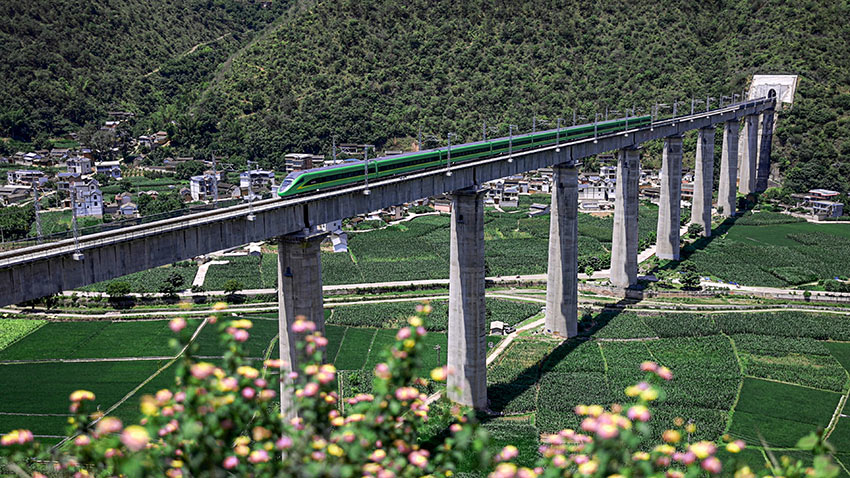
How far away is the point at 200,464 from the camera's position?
13.3 meters

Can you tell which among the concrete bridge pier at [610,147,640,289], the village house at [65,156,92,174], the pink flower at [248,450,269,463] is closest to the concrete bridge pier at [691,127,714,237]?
the concrete bridge pier at [610,147,640,289]

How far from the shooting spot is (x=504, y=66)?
156m

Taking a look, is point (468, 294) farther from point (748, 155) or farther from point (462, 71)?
point (462, 71)

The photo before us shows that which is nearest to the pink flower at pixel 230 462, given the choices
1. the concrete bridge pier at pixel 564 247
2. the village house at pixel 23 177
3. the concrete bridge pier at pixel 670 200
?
the concrete bridge pier at pixel 564 247

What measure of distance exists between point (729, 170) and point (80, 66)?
14169 centimetres

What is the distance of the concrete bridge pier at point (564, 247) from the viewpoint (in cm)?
6184

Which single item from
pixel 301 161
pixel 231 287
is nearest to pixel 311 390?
pixel 231 287

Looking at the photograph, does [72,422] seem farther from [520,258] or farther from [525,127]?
[525,127]

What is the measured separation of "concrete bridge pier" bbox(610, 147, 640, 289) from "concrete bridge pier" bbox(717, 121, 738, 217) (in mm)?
41159

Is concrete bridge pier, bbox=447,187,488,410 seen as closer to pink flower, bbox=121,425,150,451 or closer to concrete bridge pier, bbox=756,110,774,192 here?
pink flower, bbox=121,425,150,451

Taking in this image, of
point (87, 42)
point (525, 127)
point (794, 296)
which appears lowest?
point (794, 296)

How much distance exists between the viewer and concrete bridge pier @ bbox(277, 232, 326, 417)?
37.2 metres

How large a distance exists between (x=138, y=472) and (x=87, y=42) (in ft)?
626

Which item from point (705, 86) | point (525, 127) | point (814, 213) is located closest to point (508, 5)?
point (525, 127)
